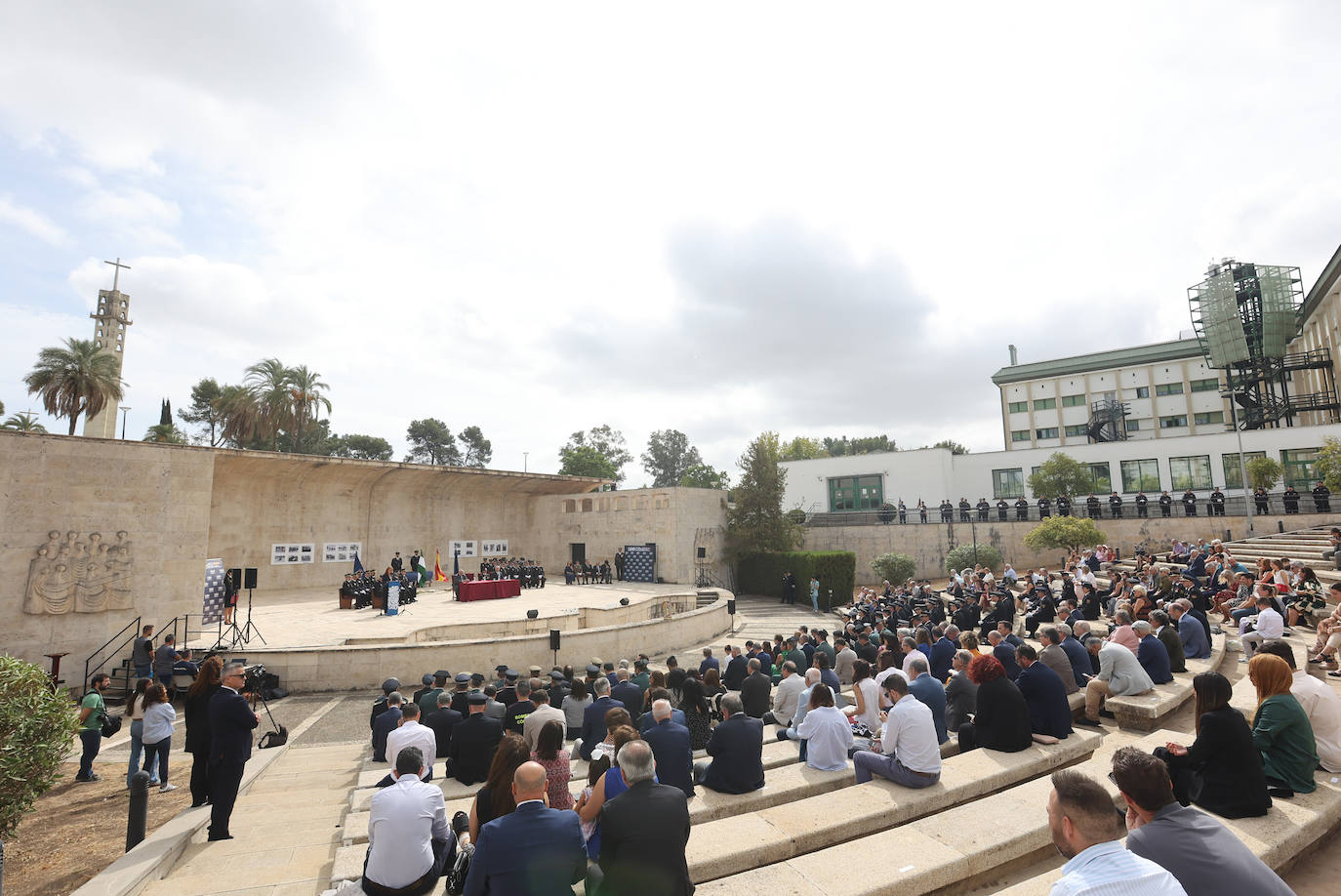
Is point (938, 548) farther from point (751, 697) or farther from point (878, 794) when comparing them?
point (878, 794)

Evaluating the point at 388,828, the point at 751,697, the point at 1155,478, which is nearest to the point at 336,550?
the point at 751,697

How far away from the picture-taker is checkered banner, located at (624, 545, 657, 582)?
30.1 metres

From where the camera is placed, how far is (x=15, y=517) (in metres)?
13.3

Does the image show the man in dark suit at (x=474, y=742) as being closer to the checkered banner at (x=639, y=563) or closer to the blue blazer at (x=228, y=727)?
the blue blazer at (x=228, y=727)

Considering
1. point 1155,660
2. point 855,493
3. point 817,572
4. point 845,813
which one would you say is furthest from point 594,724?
point 855,493

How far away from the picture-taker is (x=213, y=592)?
16656 mm

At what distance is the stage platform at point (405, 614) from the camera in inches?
615

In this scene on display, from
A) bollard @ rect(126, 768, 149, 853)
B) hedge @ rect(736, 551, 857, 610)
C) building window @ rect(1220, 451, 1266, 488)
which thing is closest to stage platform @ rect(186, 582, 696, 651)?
hedge @ rect(736, 551, 857, 610)

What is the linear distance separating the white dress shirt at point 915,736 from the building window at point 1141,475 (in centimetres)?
3658

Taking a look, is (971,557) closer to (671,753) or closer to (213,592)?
(671,753)

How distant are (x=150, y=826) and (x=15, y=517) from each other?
11.1 metres

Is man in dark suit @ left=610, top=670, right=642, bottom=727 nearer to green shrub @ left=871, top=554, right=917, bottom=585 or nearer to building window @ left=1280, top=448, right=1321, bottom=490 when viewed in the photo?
green shrub @ left=871, top=554, right=917, bottom=585

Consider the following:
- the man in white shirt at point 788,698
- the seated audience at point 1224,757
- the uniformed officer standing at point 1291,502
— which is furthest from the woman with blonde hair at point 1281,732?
the uniformed officer standing at point 1291,502

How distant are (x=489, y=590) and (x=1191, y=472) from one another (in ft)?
115
